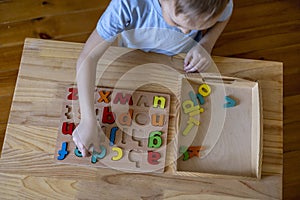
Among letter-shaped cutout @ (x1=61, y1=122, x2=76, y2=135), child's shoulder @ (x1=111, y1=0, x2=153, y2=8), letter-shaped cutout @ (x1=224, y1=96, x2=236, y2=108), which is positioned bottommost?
letter-shaped cutout @ (x1=61, y1=122, x2=76, y2=135)

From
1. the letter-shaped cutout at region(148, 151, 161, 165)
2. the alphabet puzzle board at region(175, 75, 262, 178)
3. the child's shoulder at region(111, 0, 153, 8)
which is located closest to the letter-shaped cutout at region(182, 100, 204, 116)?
the alphabet puzzle board at region(175, 75, 262, 178)

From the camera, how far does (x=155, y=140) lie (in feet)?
2.25

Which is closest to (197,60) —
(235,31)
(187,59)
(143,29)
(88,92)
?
(187,59)

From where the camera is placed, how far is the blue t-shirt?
0.67m

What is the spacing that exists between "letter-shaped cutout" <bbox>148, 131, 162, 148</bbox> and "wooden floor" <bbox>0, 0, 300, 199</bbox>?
2.14 ft

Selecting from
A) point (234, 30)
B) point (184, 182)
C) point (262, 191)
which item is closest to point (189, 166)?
point (184, 182)

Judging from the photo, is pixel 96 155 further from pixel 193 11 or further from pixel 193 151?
pixel 193 11

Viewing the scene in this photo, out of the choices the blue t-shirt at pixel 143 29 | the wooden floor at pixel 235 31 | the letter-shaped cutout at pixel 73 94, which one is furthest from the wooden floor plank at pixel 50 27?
the letter-shaped cutout at pixel 73 94

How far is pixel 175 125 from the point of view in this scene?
70cm

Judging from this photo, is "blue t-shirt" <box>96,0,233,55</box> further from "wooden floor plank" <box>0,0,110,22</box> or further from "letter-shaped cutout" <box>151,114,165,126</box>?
"wooden floor plank" <box>0,0,110,22</box>

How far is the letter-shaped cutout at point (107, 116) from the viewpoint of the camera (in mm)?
691

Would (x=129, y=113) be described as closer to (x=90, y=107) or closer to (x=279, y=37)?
(x=90, y=107)

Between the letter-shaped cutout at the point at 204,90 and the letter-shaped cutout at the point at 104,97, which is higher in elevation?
the letter-shaped cutout at the point at 204,90

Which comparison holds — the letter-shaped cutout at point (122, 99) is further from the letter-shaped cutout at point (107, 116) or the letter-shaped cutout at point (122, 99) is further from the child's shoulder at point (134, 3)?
the child's shoulder at point (134, 3)
